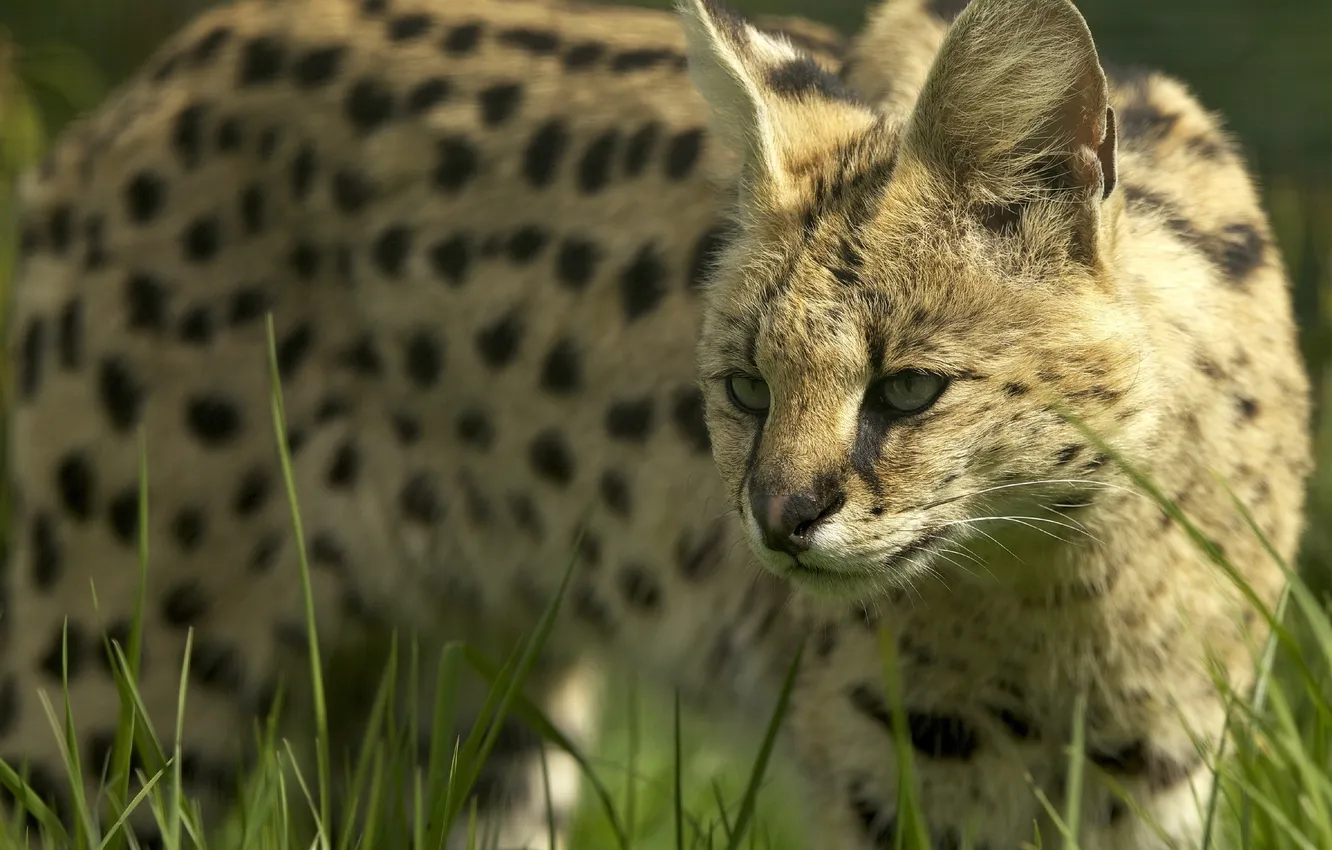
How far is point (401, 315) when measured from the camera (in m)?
3.42

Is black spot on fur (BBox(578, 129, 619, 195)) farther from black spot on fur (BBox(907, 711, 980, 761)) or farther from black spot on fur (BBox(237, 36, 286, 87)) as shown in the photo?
black spot on fur (BBox(907, 711, 980, 761))

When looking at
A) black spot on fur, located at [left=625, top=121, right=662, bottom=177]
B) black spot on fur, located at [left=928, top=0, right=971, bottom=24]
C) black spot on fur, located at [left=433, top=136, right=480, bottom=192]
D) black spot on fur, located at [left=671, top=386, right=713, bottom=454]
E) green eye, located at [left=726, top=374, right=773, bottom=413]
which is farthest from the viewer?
black spot on fur, located at [left=433, top=136, right=480, bottom=192]

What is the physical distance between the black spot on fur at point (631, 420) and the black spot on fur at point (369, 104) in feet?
2.28

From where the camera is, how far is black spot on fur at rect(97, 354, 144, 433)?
338cm

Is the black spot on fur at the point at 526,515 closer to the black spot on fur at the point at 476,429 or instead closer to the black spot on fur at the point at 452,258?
the black spot on fur at the point at 476,429

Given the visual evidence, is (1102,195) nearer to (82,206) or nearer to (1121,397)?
(1121,397)

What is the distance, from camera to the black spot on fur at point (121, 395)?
3.38 m

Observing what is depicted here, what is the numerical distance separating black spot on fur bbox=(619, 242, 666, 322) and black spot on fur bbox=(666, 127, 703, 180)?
A: 14 centimetres

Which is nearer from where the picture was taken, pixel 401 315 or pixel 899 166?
pixel 899 166

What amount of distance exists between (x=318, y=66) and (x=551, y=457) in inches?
33.8

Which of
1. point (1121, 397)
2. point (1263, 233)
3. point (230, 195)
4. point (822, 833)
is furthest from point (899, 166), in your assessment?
point (230, 195)

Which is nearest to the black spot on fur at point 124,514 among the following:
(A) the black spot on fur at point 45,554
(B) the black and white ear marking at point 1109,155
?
(A) the black spot on fur at point 45,554

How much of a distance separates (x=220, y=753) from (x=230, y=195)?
1.02 meters

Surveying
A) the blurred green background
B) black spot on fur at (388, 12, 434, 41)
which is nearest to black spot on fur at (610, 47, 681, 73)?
black spot on fur at (388, 12, 434, 41)
